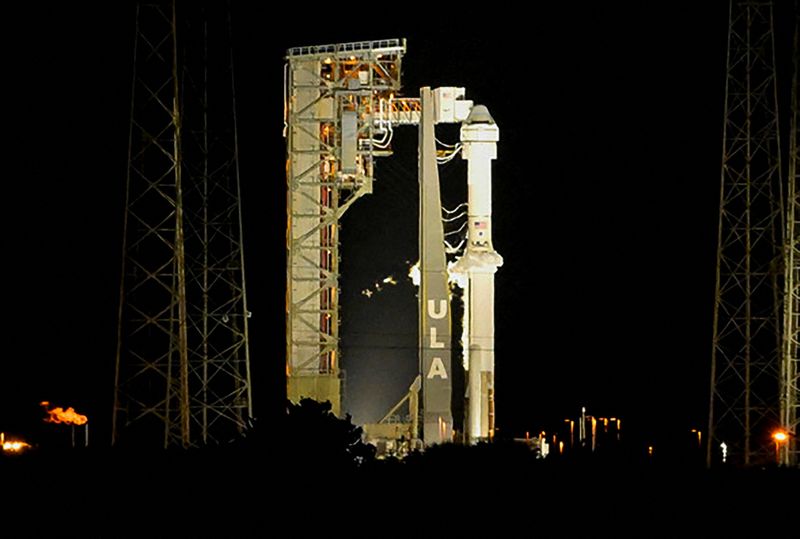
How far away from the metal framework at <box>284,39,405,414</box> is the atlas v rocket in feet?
7.41

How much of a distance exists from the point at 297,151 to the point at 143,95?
3.33 m

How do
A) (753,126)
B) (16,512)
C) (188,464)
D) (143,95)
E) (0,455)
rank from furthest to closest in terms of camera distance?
(753,126), (143,95), (0,455), (188,464), (16,512)

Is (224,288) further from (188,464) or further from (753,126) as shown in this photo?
(188,464)

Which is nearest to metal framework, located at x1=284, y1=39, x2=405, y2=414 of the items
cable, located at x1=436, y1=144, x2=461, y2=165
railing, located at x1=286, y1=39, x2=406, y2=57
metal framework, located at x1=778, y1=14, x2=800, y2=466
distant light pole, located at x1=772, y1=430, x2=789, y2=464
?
railing, located at x1=286, y1=39, x2=406, y2=57

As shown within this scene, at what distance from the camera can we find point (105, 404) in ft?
165

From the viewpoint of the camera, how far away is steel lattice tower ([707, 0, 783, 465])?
37875mm

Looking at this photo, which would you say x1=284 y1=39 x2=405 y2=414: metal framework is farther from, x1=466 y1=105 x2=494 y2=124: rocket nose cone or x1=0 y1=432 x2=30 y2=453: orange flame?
x1=0 y1=432 x2=30 y2=453: orange flame

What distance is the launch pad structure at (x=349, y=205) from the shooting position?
42.4 m

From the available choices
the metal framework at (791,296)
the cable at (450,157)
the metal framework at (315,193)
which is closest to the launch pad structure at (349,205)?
the metal framework at (315,193)

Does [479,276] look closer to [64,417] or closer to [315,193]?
[315,193]

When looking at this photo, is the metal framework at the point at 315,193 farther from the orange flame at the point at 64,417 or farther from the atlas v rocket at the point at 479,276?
the orange flame at the point at 64,417

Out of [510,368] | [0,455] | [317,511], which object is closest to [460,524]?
[317,511]

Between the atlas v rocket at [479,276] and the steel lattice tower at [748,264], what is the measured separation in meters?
4.83

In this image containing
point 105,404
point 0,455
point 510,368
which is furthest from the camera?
point 510,368
